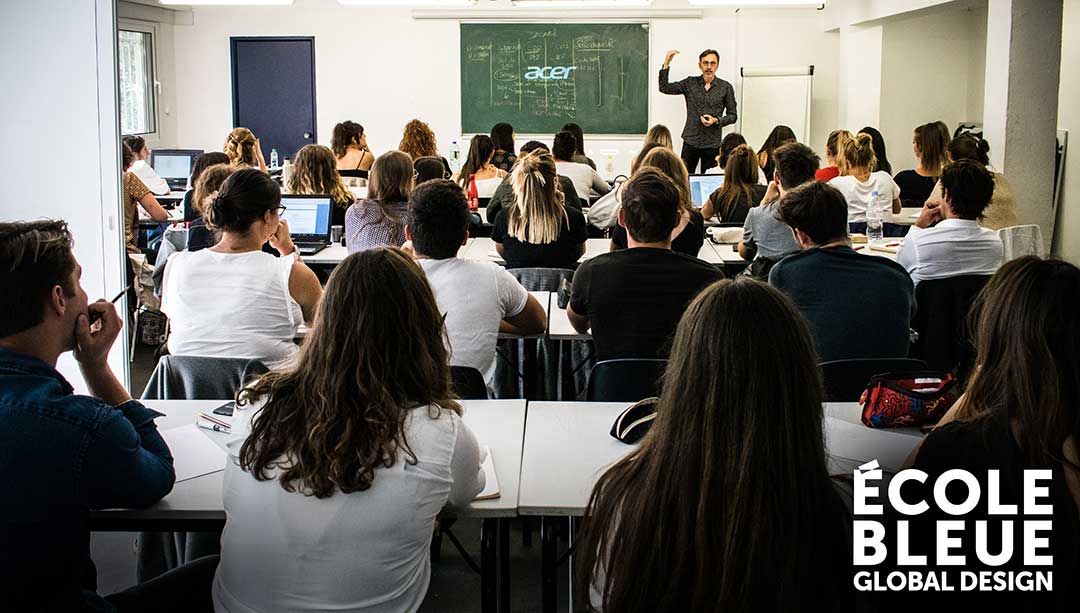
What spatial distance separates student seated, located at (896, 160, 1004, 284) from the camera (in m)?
4.33

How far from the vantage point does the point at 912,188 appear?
25.0 ft

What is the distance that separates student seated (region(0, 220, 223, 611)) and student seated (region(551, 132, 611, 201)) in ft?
17.3

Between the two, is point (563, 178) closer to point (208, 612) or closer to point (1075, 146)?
point (1075, 146)

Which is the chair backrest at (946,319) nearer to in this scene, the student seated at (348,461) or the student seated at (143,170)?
the student seated at (348,461)

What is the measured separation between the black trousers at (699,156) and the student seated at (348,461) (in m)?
8.84

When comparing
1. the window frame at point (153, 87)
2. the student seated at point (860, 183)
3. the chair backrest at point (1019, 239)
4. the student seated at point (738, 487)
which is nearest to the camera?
the student seated at point (738, 487)

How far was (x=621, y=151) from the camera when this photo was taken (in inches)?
447

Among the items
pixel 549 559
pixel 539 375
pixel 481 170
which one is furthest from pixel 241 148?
pixel 549 559

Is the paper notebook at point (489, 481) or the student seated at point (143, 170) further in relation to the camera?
the student seated at point (143, 170)

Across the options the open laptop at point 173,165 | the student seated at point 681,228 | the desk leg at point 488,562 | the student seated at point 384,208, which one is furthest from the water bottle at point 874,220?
the open laptop at point 173,165

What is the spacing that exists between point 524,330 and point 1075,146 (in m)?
4.53

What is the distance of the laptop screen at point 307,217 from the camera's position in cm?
602

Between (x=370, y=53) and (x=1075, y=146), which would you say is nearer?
(x=1075, y=146)

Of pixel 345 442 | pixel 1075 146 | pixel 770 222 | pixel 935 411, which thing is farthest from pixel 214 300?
pixel 1075 146
